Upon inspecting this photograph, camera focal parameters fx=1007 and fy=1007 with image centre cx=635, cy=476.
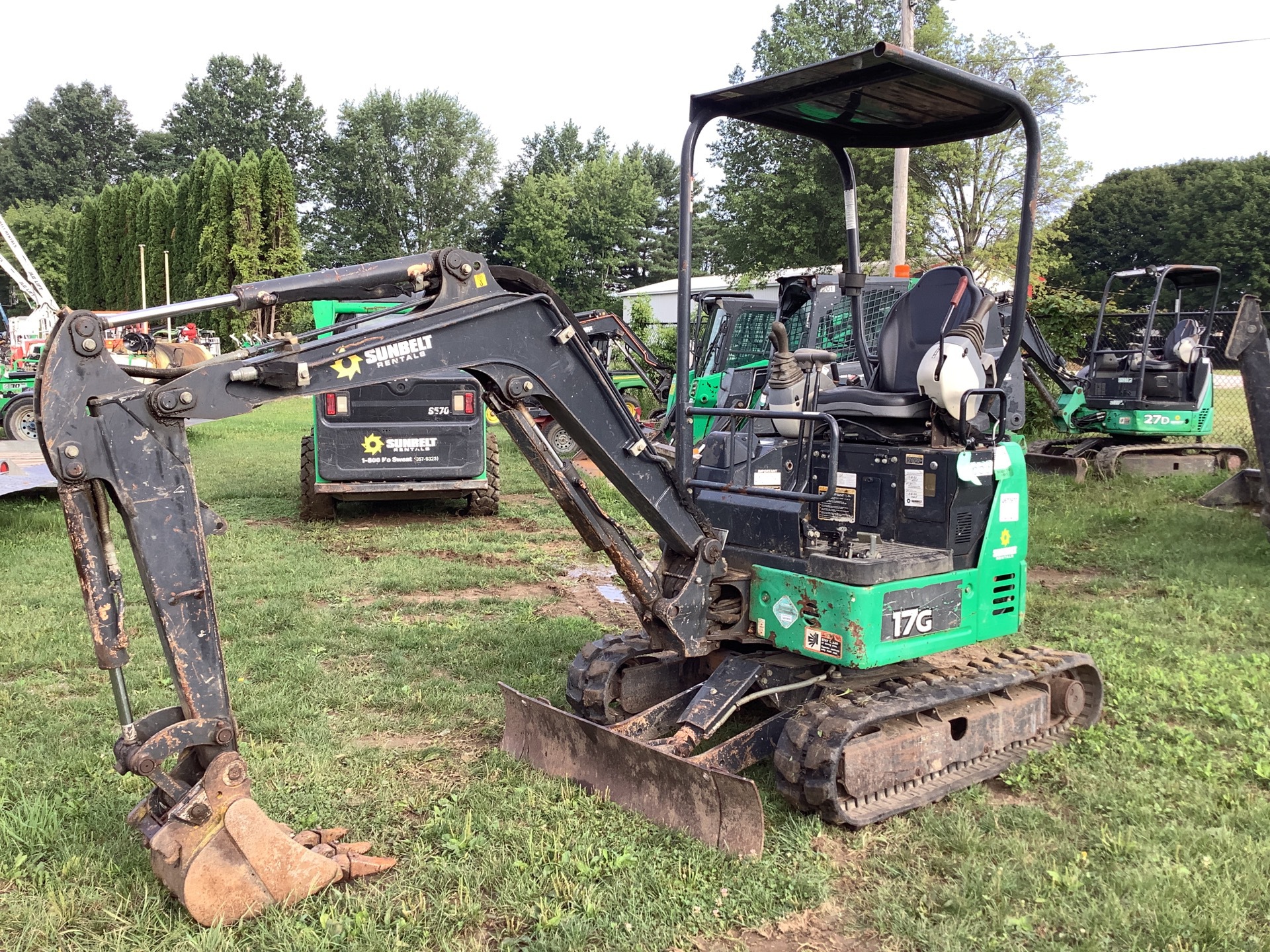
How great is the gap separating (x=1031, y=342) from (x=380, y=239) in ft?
157

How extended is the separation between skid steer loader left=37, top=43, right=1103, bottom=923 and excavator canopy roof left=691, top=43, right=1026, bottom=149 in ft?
0.07

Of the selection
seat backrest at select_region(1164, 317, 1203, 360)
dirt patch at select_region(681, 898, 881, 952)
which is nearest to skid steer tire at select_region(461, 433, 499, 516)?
dirt patch at select_region(681, 898, 881, 952)

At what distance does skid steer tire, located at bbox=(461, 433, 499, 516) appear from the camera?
37.5ft

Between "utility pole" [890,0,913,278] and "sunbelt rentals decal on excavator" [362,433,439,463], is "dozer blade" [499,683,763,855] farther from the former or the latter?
"utility pole" [890,0,913,278]

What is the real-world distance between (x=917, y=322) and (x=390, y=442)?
266 inches

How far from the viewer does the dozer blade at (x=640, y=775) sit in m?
3.99

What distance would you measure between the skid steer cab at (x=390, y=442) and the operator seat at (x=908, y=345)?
229 inches

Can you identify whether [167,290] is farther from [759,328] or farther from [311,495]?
[759,328]

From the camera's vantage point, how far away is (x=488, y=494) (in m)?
11.5

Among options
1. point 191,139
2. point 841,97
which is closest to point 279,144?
point 191,139

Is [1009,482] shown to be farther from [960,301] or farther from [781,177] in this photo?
[781,177]

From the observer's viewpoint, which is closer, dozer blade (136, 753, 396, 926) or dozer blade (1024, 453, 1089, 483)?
dozer blade (136, 753, 396, 926)

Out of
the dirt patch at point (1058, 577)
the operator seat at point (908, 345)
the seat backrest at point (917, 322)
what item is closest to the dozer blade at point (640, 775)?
the operator seat at point (908, 345)

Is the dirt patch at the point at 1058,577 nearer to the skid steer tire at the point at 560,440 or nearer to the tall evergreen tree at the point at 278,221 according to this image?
the skid steer tire at the point at 560,440
